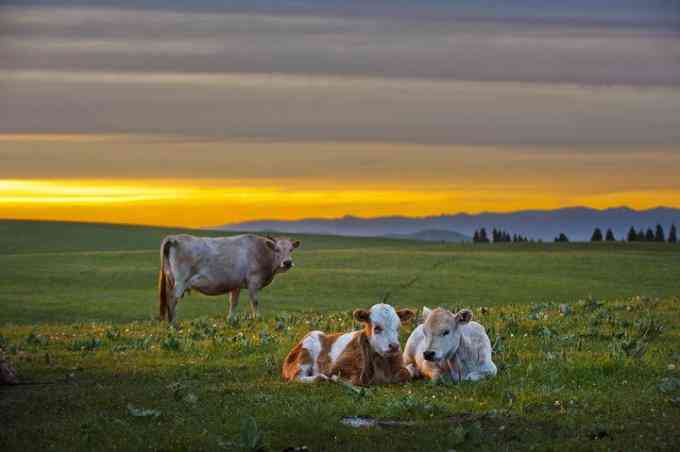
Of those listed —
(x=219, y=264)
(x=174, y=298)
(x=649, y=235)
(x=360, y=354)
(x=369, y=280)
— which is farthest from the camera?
(x=649, y=235)

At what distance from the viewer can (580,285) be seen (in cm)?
5722

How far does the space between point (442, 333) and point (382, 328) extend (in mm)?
866

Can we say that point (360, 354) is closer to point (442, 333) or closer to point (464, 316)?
point (442, 333)

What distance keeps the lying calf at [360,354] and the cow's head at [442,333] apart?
17.6 inches

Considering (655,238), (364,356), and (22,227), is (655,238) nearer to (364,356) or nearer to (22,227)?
(22,227)

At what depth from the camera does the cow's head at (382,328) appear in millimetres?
14680

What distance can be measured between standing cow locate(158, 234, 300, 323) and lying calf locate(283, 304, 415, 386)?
1400cm

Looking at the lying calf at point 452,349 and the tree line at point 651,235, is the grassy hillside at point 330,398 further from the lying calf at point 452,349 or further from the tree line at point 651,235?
the tree line at point 651,235

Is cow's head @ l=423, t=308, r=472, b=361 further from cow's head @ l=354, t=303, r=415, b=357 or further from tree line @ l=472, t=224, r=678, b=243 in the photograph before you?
tree line @ l=472, t=224, r=678, b=243

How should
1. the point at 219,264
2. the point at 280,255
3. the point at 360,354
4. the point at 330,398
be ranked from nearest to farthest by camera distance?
the point at 330,398 → the point at 360,354 → the point at 219,264 → the point at 280,255

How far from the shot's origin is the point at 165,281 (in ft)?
96.6

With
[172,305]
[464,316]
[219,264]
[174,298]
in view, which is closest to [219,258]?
[219,264]

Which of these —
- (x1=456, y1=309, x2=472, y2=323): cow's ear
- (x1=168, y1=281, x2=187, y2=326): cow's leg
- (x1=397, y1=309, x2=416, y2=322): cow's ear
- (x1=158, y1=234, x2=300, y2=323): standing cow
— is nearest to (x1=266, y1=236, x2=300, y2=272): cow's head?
(x1=158, y1=234, x2=300, y2=323): standing cow

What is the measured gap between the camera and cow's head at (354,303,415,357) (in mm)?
14680
